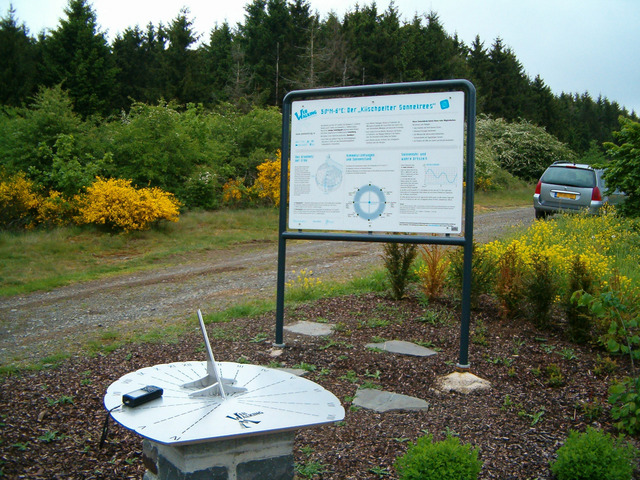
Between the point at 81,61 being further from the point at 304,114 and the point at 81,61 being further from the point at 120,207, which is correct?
the point at 304,114

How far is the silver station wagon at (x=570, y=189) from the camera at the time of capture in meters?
14.1

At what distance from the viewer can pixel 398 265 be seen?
21.3 feet

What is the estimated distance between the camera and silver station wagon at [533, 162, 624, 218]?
14055mm

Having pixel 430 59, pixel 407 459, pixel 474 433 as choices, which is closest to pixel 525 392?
pixel 474 433

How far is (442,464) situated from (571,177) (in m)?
13.4

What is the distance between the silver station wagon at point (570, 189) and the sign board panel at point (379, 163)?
1030cm

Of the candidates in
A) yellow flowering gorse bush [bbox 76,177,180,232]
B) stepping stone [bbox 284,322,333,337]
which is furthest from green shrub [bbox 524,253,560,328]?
yellow flowering gorse bush [bbox 76,177,180,232]

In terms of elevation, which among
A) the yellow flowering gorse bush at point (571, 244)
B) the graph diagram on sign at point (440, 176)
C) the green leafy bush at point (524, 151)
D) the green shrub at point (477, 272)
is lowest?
the green shrub at point (477, 272)

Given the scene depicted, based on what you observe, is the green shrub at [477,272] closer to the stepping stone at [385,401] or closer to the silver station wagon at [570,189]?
the stepping stone at [385,401]

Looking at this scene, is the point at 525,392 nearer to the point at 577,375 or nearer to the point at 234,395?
the point at 577,375

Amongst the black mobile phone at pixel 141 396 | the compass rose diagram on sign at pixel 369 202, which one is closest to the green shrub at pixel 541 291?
the compass rose diagram on sign at pixel 369 202

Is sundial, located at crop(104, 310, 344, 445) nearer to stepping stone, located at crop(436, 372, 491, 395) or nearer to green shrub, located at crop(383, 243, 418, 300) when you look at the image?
stepping stone, located at crop(436, 372, 491, 395)

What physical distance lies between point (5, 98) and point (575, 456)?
110 ft

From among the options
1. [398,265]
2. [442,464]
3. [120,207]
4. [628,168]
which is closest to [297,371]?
[442,464]
